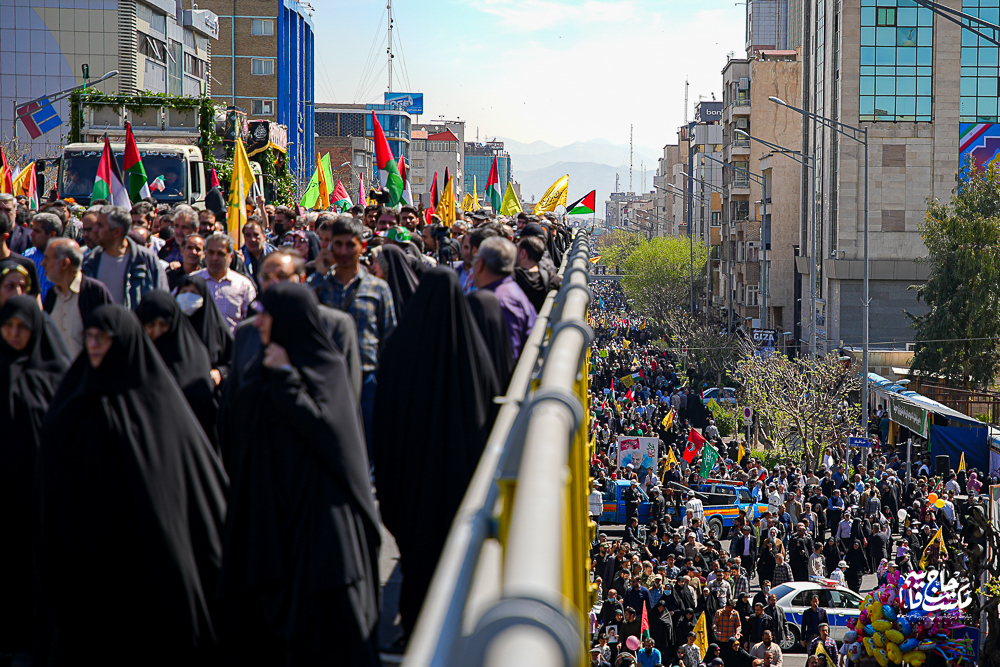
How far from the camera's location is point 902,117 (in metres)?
42.2

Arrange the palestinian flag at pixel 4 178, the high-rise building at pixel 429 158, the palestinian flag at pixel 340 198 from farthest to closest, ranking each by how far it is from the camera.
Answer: the high-rise building at pixel 429 158, the palestinian flag at pixel 340 198, the palestinian flag at pixel 4 178

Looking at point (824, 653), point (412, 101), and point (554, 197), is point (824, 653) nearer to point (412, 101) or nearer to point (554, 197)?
point (554, 197)

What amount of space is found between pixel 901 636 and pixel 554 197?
37.1 feet

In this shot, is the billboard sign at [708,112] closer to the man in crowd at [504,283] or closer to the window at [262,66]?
the window at [262,66]

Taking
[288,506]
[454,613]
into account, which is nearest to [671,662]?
[288,506]

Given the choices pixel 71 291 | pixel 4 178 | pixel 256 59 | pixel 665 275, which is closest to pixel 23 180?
pixel 4 178

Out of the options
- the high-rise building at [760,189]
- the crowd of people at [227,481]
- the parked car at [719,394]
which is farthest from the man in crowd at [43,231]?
the high-rise building at [760,189]

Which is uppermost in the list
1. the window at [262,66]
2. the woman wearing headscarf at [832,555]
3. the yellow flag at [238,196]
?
the window at [262,66]

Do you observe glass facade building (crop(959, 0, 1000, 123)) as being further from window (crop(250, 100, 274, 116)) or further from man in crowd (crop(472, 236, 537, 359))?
window (crop(250, 100, 274, 116))

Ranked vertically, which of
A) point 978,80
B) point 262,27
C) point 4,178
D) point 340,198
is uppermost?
point 262,27

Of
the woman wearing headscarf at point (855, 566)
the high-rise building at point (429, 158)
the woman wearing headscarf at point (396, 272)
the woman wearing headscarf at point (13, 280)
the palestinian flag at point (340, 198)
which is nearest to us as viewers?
the woman wearing headscarf at point (13, 280)

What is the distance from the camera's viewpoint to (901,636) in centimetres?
1085

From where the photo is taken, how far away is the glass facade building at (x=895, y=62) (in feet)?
137

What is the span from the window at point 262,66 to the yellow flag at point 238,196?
66228mm
